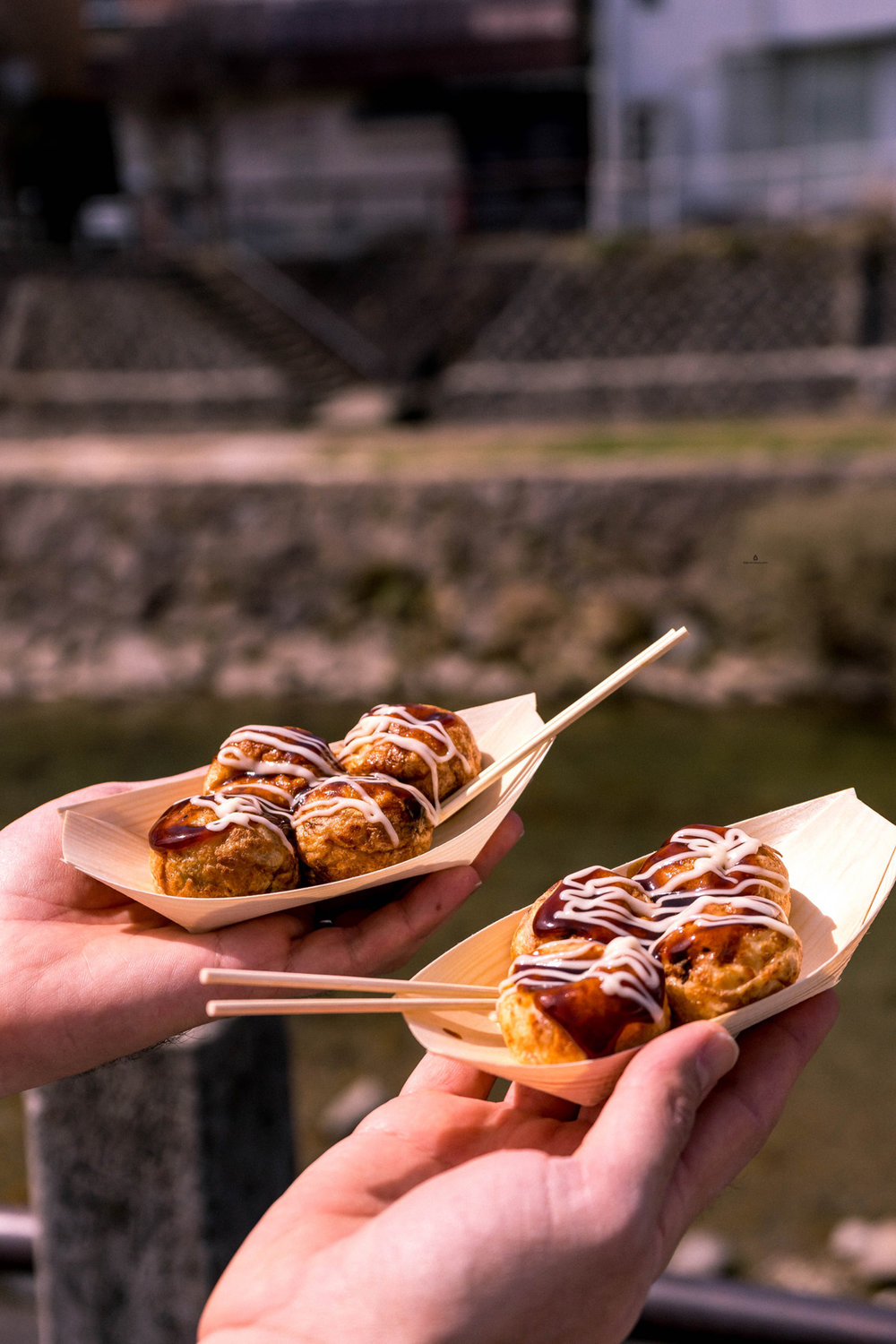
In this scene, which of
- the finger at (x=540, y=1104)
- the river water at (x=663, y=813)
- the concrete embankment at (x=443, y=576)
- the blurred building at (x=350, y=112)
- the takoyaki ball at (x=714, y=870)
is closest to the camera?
the finger at (x=540, y=1104)

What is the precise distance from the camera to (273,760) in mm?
2867

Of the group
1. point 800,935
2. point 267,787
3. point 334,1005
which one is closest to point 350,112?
point 267,787

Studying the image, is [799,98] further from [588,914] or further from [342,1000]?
[342,1000]

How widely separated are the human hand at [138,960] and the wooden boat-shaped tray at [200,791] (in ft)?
0.16

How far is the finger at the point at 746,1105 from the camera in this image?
5.75ft

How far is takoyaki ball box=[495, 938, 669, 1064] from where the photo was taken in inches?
76.8

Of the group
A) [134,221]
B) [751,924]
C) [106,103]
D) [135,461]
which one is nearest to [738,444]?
[135,461]

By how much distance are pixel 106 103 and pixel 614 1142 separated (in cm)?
2225

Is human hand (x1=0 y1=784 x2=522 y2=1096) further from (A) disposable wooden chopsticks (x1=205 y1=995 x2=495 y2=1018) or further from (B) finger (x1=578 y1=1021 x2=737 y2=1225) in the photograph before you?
(B) finger (x1=578 y1=1021 x2=737 y2=1225)

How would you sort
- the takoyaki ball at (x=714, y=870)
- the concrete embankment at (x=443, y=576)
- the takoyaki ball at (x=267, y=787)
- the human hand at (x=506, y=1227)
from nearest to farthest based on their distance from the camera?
the human hand at (x=506, y=1227) → the takoyaki ball at (x=714, y=870) → the takoyaki ball at (x=267, y=787) → the concrete embankment at (x=443, y=576)

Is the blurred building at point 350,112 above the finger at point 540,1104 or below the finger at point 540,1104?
above

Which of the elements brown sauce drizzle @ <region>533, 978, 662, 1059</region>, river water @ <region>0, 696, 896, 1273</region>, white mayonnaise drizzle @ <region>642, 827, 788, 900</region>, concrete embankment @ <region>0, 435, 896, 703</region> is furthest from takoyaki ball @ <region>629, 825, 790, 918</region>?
concrete embankment @ <region>0, 435, 896, 703</region>

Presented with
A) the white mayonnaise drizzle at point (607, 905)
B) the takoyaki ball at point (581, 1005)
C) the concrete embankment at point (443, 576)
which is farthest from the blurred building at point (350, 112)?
the takoyaki ball at point (581, 1005)

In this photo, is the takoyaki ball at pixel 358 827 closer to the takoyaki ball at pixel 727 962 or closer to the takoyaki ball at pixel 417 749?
the takoyaki ball at pixel 417 749
